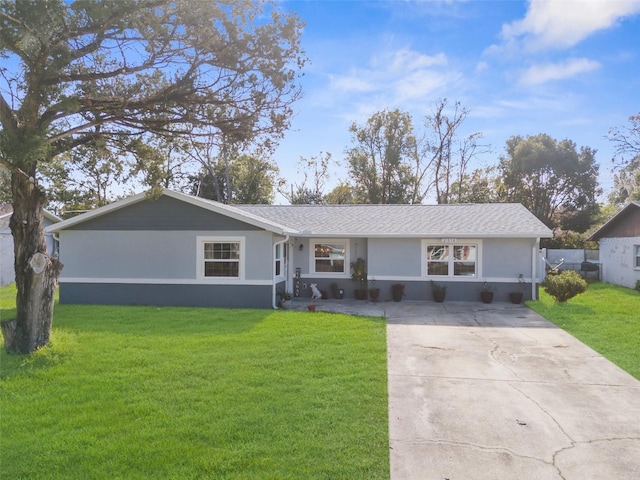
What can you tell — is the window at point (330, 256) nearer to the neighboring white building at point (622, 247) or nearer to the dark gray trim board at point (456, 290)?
the dark gray trim board at point (456, 290)

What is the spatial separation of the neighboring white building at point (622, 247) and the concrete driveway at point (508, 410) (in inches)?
453

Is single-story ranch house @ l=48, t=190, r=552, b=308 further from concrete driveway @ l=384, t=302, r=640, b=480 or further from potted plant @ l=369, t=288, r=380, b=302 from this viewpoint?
concrete driveway @ l=384, t=302, r=640, b=480

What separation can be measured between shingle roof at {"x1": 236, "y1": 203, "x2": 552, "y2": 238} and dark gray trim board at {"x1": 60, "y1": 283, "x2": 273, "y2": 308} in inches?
110

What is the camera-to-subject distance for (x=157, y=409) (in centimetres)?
478

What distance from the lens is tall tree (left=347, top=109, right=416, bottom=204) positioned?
32938 mm

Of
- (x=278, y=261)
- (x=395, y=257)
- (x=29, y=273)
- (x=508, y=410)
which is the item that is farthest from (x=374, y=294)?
(x=29, y=273)

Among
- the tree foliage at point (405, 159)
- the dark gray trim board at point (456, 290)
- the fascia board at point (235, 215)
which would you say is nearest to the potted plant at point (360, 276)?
the dark gray trim board at point (456, 290)

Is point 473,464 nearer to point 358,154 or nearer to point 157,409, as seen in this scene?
point 157,409

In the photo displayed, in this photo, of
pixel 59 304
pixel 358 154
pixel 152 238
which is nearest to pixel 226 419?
pixel 152 238

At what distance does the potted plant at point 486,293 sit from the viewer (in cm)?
1395

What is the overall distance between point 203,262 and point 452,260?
8.01m

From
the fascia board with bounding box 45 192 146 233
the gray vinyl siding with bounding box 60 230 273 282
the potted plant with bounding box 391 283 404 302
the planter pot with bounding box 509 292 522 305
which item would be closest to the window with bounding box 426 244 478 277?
the potted plant with bounding box 391 283 404 302

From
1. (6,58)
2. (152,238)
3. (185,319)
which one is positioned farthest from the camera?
(152,238)

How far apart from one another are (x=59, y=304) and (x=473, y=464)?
1306 centimetres
